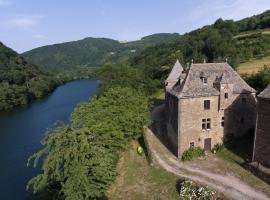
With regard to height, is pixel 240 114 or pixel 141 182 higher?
pixel 240 114

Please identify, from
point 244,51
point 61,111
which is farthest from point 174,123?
point 244,51

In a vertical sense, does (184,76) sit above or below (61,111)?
above

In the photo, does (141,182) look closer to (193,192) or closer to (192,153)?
(192,153)

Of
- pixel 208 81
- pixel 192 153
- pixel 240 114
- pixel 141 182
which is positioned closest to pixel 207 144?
pixel 192 153

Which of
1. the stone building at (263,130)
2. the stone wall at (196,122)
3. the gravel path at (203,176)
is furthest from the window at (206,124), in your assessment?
the stone building at (263,130)

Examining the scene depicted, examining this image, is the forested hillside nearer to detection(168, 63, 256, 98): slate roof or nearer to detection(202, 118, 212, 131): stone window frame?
detection(168, 63, 256, 98): slate roof

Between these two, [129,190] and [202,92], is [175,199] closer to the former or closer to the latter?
[129,190]

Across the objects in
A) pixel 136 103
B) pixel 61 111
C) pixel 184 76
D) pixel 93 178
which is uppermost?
pixel 184 76
